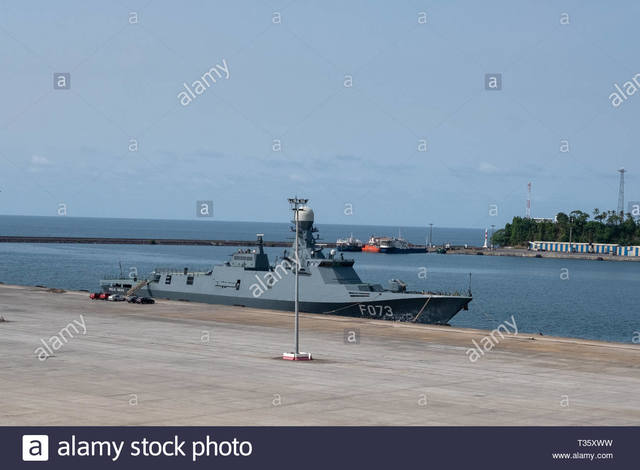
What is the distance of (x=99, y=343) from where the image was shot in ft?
150

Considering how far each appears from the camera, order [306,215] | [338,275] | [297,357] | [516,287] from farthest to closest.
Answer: [516,287]
[306,215]
[338,275]
[297,357]

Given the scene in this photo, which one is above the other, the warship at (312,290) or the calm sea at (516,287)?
the warship at (312,290)

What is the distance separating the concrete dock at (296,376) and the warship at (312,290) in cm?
1115

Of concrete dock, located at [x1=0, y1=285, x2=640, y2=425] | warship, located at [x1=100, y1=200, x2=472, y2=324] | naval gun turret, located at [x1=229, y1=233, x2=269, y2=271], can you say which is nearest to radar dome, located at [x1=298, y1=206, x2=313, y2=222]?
warship, located at [x1=100, y1=200, x2=472, y2=324]

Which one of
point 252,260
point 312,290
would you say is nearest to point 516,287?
point 252,260

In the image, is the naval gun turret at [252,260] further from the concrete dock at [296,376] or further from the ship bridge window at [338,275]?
the concrete dock at [296,376]

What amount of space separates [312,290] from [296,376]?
122 feet

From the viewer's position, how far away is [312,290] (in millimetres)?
72812

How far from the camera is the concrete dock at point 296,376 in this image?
27.6m
